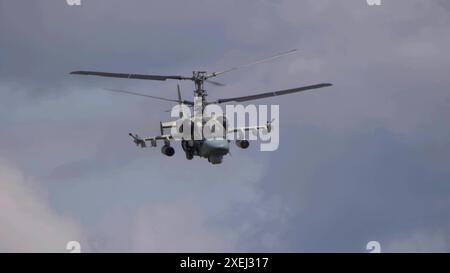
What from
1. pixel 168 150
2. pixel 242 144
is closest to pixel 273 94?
pixel 242 144

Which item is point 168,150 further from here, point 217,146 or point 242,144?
point 242,144

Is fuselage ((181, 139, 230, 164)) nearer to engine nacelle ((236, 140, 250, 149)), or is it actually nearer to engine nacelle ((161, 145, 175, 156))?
engine nacelle ((161, 145, 175, 156))

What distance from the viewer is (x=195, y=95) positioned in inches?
6649

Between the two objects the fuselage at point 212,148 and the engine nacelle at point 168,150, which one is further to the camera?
the engine nacelle at point 168,150

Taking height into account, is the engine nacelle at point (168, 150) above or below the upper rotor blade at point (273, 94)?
below

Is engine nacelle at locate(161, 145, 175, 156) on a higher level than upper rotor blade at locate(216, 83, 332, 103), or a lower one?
lower

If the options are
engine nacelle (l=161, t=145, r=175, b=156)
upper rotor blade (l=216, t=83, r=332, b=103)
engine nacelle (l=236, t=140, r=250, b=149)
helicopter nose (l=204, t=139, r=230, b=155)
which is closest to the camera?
helicopter nose (l=204, t=139, r=230, b=155)

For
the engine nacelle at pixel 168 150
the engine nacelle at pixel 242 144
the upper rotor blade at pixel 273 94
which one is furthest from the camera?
the engine nacelle at pixel 242 144

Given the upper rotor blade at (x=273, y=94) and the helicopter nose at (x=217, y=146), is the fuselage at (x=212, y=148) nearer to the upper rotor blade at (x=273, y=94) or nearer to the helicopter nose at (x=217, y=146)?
the helicopter nose at (x=217, y=146)

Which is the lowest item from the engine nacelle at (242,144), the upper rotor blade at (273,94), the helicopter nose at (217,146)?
the helicopter nose at (217,146)

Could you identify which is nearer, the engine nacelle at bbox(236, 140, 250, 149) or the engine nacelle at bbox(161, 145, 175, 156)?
the engine nacelle at bbox(161, 145, 175, 156)
